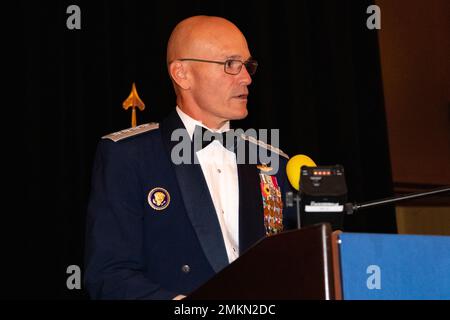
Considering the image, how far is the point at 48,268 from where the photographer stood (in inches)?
109

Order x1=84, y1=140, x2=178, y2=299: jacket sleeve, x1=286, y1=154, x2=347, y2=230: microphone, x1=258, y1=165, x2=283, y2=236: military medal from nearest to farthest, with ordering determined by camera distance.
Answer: x1=286, y1=154, x2=347, y2=230: microphone < x1=84, y1=140, x2=178, y2=299: jacket sleeve < x1=258, y1=165, x2=283, y2=236: military medal

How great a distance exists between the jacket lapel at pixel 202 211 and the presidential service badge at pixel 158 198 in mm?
52

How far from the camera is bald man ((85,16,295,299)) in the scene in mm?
1833

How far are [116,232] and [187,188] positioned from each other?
0.27m

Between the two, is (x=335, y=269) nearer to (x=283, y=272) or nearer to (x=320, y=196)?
(x=283, y=272)

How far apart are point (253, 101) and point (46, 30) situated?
1.11 meters

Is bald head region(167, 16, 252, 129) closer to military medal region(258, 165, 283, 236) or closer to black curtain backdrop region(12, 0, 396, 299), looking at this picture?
military medal region(258, 165, 283, 236)

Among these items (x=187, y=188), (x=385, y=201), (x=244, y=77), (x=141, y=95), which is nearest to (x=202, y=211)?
(x=187, y=188)

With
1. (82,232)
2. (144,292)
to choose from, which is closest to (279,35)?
(82,232)

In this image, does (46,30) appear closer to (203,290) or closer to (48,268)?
(48,268)

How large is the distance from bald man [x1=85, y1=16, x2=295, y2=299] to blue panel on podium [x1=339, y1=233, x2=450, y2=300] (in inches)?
26.0

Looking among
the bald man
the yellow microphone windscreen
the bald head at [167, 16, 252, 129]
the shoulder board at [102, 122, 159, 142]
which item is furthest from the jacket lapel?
the yellow microphone windscreen

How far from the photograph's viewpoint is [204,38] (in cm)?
222
